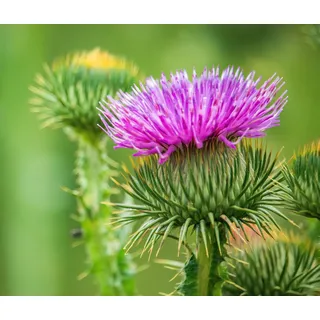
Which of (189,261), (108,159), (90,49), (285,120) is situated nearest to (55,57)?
(90,49)

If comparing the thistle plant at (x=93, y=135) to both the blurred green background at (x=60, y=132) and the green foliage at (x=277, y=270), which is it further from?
A: the green foliage at (x=277, y=270)

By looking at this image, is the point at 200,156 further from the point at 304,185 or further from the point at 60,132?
the point at 60,132

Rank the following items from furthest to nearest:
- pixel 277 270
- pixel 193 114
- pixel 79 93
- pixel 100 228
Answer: pixel 79 93, pixel 100 228, pixel 277 270, pixel 193 114

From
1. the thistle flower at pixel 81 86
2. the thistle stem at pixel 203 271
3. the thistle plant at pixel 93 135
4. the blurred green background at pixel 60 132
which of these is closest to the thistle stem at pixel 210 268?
the thistle stem at pixel 203 271

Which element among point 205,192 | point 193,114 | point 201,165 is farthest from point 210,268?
point 193,114
